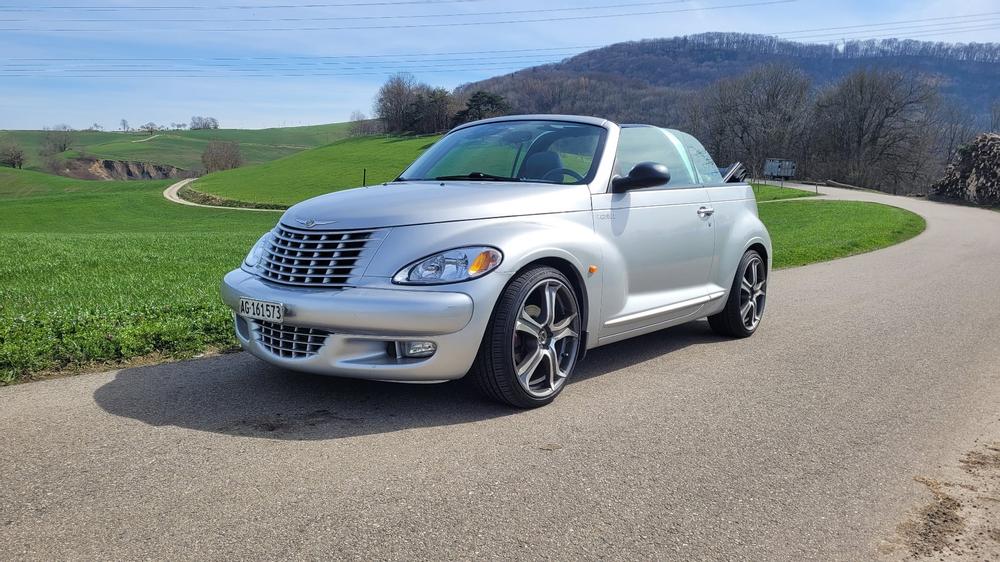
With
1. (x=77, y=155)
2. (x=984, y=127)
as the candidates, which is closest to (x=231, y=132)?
(x=77, y=155)

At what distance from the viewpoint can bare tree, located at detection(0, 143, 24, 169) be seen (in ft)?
369

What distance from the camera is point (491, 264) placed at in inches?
168

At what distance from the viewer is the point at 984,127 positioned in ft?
318

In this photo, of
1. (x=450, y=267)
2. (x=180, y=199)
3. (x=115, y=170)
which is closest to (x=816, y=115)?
(x=180, y=199)

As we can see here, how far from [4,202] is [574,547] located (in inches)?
2656

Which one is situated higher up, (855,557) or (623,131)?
(623,131)

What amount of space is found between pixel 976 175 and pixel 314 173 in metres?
58.8

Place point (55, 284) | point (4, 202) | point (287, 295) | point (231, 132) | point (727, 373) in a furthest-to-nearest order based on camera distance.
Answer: point (231, 132)
point (4, 202)
point (55, 284)
point (727, 373)
point (287, 295)

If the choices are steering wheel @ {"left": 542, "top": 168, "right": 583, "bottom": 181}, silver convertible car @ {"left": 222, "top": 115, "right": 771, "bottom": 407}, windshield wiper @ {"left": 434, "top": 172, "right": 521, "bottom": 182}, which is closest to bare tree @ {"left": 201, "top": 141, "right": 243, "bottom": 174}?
windshield wiper @ {"left": 434, "top": 172, "right": 521, "bottom": 182}

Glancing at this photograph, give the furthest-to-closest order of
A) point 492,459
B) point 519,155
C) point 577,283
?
point 519,155 < point 577,283 < point 492,459

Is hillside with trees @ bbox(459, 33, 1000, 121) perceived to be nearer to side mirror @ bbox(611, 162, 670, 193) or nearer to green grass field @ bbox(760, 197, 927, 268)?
green grass field @ bbox(760, 197, 927, 268)

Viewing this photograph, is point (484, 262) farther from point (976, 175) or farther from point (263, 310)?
point (976, 175)

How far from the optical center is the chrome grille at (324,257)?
13.9 ft

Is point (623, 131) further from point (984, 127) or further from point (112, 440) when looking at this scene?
point (984, 127)
